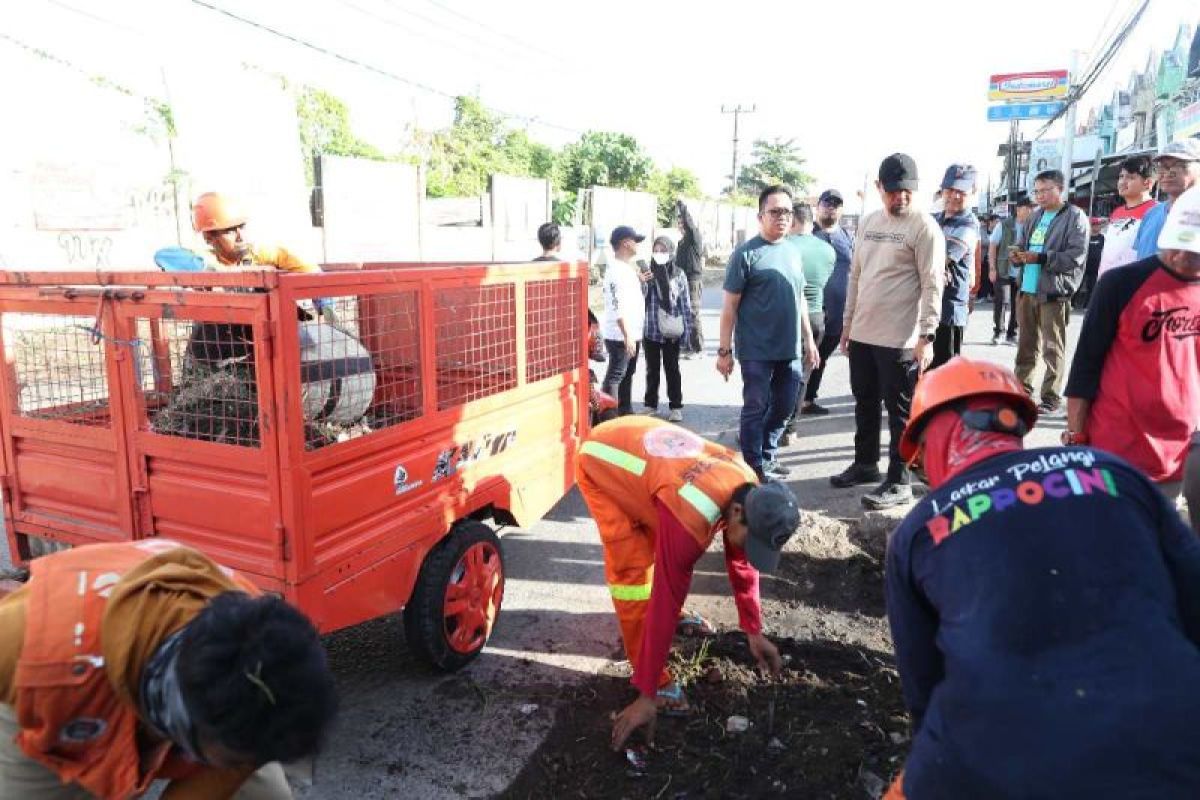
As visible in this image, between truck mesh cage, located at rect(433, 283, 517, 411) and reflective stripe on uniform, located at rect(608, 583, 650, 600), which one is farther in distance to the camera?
truck mesh cage, located at rect(433, 283, 517, 411)

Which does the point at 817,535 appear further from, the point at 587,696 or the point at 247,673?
the point at 247,673

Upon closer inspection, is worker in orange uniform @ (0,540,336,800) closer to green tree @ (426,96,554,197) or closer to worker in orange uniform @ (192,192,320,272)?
worker in orange uniform @ (192,192,320,272)

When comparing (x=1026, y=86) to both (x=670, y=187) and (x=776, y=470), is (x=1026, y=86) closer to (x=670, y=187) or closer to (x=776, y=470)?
(x=670, y=187)

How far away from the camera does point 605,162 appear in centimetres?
3506

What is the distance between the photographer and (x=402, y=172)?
1620 centimetres

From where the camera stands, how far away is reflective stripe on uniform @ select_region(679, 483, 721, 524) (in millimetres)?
2531

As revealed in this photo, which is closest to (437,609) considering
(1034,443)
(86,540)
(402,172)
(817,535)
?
(86,540)

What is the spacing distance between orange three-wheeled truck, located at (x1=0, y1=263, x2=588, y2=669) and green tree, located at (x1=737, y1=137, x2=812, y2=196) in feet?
229

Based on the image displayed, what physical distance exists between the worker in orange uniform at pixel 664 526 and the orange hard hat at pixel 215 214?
178 centimetres

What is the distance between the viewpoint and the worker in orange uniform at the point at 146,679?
1236mm

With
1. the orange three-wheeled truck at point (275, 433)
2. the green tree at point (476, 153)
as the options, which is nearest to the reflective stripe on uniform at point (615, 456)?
the orange three-wheeled truck at point (275, 433)

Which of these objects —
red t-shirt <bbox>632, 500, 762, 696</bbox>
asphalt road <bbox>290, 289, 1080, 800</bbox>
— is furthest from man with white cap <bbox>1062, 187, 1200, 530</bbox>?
asphalt road <bbox>290, 289, 1080, 800</bbox>

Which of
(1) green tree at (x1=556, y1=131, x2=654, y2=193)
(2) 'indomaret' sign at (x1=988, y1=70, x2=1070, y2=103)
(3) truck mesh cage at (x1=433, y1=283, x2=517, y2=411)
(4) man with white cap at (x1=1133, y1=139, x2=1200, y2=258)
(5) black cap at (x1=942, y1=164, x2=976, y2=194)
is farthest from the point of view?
(1) green tree at (x1=556, y1=131, x2=654, y2=193)

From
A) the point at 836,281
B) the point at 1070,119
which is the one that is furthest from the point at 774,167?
the point at 836,281
